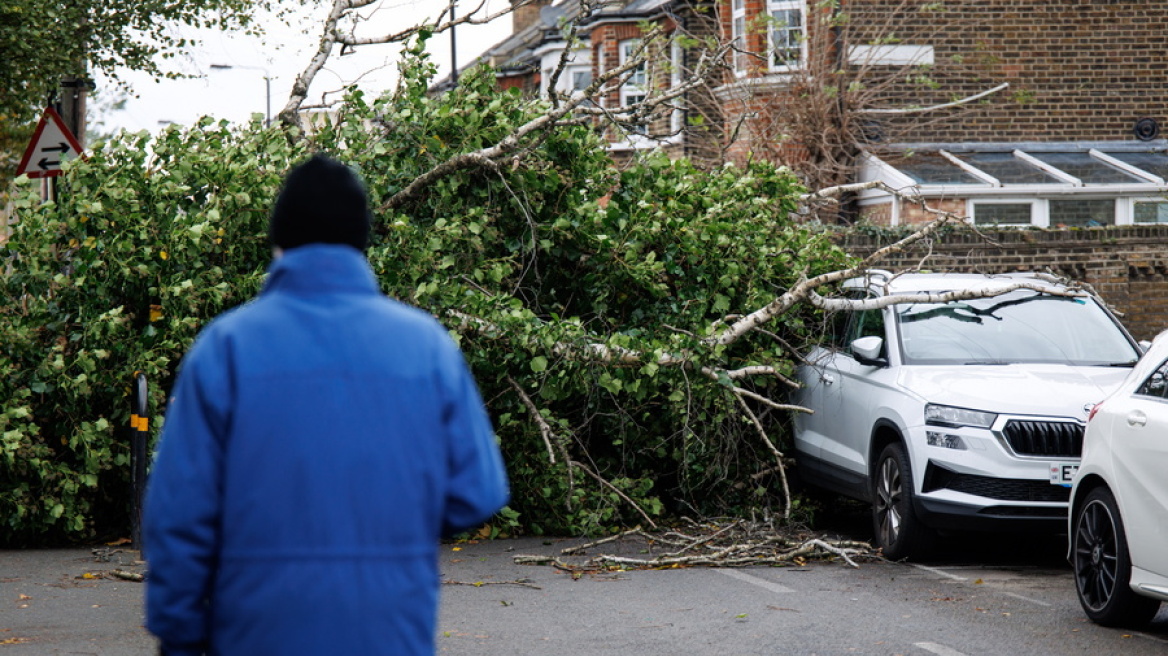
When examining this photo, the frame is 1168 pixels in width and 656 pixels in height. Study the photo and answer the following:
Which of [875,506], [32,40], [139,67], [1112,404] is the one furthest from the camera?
[139,67]

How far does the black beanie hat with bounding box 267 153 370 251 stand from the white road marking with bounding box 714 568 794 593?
19.6 ft

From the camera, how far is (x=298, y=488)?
2721 millimetres

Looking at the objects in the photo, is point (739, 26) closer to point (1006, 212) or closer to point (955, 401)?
point (1006, 212)

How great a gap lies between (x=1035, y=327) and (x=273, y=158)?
229 inches

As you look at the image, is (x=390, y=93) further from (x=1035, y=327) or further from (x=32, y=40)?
(x=32, y=40)

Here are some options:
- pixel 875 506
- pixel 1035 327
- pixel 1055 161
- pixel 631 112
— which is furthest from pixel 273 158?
pixel 1055 161

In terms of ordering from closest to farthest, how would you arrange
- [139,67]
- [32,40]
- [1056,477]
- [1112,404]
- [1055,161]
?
[1112,404]
[1056,477]
[32,40]
[139,67]
[1055,161]

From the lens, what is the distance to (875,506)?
9.60 m

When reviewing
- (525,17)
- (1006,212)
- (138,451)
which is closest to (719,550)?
(138,451)

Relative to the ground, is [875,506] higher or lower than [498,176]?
lower

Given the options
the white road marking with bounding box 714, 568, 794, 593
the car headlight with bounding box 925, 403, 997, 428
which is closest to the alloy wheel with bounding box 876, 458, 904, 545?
the car headlight with bounding box 925, 403, 997, 428

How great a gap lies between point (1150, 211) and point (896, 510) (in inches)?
536

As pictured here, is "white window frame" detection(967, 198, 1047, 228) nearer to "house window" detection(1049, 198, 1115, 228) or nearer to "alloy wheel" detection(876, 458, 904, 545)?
"house window" detection(1049, 198, 1115, 228)

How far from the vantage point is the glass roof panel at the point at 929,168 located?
20906 mm
